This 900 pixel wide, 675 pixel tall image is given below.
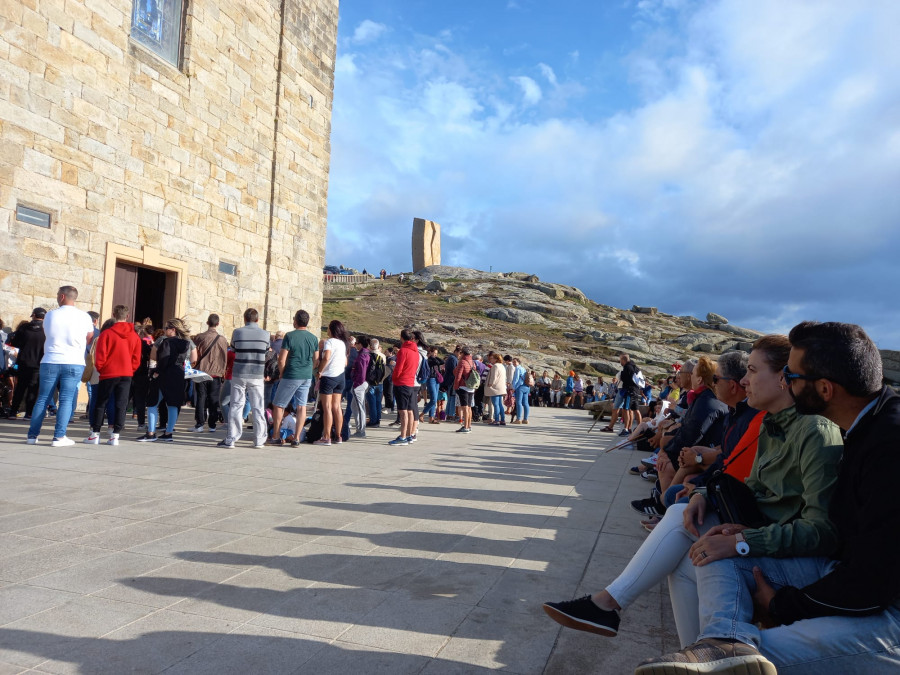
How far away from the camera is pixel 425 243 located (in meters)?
62.9

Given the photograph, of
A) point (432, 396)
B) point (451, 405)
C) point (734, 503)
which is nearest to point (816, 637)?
point (734, 503)

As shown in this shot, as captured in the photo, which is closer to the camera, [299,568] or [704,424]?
[299,568]

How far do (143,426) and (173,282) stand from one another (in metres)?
3.61

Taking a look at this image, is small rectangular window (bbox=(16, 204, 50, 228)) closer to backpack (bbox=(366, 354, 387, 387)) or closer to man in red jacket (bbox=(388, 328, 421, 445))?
backpack (bbox=(366, 354, 387, 387))

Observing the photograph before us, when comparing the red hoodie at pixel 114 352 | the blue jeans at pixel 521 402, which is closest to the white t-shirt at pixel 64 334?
the red hoodie at pixel 114 352

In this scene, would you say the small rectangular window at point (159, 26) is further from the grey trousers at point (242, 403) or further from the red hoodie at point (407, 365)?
the red hoodie at point (407, 365)

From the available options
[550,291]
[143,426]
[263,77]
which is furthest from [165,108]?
[550,291]

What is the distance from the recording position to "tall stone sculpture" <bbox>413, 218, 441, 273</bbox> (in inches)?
2448

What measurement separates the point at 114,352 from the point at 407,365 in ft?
12.6

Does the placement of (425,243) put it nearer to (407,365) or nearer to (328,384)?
(407,365)

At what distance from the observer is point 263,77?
46.0 ft

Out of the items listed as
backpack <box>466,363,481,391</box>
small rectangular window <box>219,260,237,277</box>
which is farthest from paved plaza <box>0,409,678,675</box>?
small rectangular window <box>219,260,237,277</box>

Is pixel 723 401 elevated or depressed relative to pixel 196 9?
depressed

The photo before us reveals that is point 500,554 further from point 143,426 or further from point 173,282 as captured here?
point 173,282
